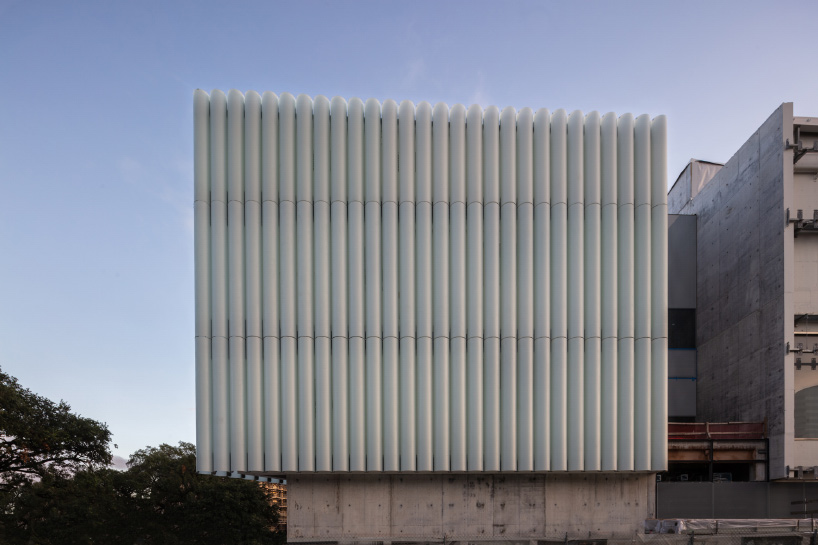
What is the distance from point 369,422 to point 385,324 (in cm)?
304

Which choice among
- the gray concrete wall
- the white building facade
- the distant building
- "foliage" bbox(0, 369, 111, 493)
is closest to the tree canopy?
"foliage" bbox(0, 369, 111, 493)

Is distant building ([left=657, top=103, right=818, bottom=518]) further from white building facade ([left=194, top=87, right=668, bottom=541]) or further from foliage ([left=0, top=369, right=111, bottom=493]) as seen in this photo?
foliage ([left=0, top=369, right=111, bottom=493])

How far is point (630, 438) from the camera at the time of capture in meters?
19.6

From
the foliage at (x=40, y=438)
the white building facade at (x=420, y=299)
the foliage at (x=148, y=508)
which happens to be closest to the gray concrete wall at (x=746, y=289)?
the white building facade at (x=420, y=299)

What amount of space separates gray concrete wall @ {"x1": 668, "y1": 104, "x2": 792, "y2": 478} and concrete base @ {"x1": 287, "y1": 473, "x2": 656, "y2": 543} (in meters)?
6.96

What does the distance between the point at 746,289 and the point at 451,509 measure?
46.6 feet

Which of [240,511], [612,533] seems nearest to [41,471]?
[240,511]

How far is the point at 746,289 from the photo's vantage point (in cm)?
2417

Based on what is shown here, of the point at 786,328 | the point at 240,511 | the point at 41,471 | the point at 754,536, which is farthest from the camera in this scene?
the point at 240,511

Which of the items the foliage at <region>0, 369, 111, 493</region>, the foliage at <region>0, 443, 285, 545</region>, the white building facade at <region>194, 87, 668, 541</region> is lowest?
the foliage at <region>0, 443, 285, 545</region>

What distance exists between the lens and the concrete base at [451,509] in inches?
772

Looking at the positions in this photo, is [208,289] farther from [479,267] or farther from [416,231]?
[479,267]

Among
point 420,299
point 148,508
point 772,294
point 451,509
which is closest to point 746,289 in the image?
point 772,294

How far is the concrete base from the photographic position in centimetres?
1961
